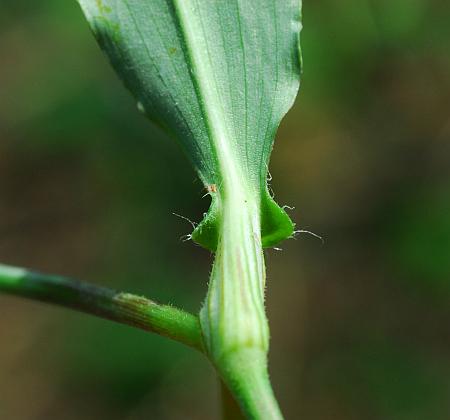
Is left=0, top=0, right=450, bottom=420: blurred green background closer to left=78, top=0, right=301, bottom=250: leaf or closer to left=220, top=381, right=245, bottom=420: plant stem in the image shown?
left=78, top=0, right=301, bottom=250: leaf

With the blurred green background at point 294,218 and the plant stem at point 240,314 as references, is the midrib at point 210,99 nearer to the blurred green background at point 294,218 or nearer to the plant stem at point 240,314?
the plant stem at point 240,314

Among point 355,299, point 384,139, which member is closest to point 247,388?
point 355,299

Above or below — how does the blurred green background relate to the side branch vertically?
below

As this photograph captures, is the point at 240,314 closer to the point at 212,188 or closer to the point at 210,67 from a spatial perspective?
the point at 212,188

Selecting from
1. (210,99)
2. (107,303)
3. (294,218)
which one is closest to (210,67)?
(210,99)

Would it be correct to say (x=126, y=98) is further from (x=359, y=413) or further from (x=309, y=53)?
(x=359, y=413)

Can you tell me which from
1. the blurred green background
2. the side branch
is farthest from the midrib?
the blurred green background

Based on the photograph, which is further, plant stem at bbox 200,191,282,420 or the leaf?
the leaf
